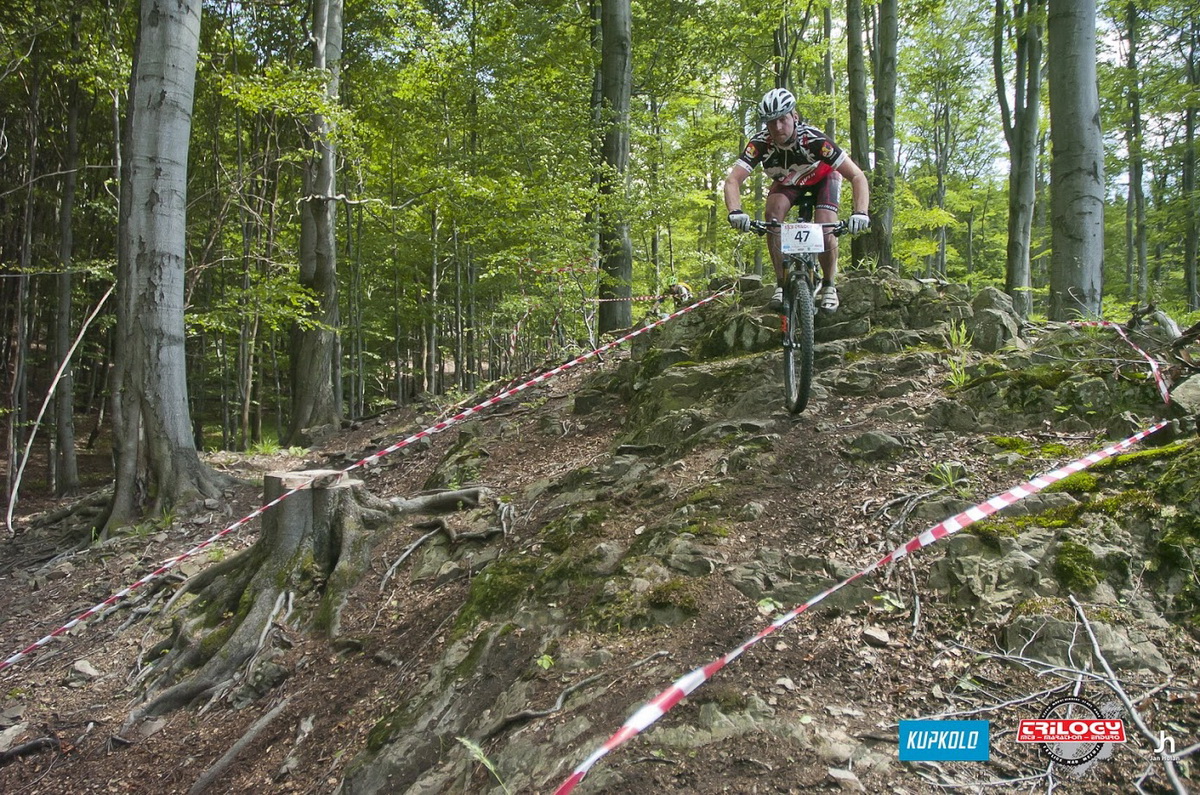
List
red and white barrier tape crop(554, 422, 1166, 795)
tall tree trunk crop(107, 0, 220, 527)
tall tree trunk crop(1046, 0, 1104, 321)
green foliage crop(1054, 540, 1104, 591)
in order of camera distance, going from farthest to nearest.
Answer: tall tree trunk crop(107, 0, 220, 527) < tall tree trunk crop(1046, 0, 1104, 321) < green foliage crop(1054, 540, 1104, 591) < red and white barrier tape crop(554, 422, 1166, 795)

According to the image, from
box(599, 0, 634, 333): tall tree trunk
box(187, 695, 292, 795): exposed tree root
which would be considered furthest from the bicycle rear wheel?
box(599, 0, 634, 333): tall tree trunk

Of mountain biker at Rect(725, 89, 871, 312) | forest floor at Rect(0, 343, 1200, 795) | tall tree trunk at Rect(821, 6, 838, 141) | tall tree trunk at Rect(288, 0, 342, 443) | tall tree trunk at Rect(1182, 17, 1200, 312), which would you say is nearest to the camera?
forest floor at Rect(0, 343, 1200, 795)

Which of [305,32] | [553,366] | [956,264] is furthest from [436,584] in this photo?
[956,264]

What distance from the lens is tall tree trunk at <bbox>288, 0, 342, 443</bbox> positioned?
1208 centimetres

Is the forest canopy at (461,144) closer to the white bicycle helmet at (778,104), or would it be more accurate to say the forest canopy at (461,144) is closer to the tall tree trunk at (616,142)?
the tall tree trunk at (616,142)

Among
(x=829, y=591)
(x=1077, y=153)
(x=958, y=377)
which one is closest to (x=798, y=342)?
(x=958, y=377)

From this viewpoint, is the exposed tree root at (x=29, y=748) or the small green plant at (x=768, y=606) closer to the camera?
the small green plant at (x=768, y=606)

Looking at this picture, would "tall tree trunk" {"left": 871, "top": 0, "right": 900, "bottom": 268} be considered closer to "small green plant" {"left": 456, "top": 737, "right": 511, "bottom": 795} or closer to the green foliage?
the green foliage

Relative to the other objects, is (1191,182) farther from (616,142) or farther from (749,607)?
(749,607)

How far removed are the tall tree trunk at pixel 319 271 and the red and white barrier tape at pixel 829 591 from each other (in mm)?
11111

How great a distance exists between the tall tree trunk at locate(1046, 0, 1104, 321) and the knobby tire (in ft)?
11.0

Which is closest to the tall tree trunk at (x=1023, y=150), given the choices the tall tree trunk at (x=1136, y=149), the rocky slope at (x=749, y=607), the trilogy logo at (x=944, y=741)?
the tall tree trunk at (x=1136, y=149)

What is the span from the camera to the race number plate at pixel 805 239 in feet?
14.8

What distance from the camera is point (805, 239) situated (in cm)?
454
